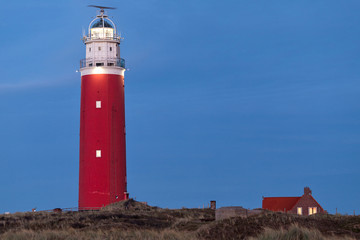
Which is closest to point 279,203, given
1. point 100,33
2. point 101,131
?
point 101,131

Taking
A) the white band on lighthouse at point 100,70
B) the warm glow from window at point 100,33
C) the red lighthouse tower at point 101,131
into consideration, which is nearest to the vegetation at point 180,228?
the red lighthouse tower at point 101,131

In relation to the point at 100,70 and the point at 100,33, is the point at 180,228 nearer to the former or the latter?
the point at 100,70

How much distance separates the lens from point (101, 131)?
5594 centimetres

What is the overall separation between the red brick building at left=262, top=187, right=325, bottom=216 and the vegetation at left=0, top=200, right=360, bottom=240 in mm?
19256

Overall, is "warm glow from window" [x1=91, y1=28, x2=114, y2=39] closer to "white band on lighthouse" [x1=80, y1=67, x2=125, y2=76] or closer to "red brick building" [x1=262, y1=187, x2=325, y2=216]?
"white band on lighthouse" [x1=80, y1=67, x2=125, y2=76]

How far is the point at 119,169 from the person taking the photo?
5631cm

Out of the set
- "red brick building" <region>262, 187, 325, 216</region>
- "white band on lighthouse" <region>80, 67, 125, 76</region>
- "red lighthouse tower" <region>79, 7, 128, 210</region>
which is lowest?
"red brick building" <region>262, 187, 325, 216</region>

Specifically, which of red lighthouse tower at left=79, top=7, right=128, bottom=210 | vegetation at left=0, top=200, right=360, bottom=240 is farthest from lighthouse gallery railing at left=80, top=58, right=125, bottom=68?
vegetation at left=0, top=200, right=360, bottom=240

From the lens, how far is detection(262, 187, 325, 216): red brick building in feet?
198

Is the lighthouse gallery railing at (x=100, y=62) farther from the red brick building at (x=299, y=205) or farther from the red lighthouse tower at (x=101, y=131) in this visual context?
the red brick building at (x=299, y=205)

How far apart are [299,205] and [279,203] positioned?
207cm

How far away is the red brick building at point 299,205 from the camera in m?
60.4

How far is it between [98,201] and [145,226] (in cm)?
1904

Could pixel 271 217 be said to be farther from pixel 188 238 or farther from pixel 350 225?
pixel 188 238
